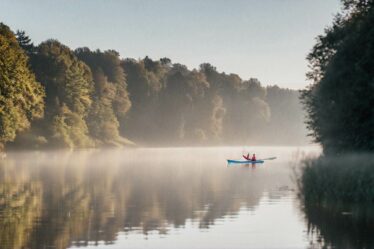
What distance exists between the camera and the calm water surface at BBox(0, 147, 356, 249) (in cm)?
2346

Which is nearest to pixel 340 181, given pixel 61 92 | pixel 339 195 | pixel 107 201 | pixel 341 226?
pixel 339 195

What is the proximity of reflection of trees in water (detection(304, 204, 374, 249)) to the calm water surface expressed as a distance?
0.32 meters

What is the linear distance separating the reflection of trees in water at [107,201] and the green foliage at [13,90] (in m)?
27.8

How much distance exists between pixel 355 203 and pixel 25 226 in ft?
45.3

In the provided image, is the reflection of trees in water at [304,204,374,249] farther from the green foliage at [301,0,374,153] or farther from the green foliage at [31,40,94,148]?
the green foliage at [31,40,94,148]

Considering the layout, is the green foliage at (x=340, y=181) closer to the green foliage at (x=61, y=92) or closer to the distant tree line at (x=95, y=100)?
the distant tree line at (x=95, y=100)

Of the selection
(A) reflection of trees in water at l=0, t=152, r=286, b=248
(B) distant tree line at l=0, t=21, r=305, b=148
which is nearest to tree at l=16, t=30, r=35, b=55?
(B) distant tree line at l=0, t=21, r=305, b=148

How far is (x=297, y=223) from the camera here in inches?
1082

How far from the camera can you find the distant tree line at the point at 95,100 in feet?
307

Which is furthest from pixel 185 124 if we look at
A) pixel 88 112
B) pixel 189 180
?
pixel 189 180

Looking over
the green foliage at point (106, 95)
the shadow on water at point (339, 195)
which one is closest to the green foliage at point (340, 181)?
the shadow on water at point (339, 195)

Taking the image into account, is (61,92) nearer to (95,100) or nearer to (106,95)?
(95,100)

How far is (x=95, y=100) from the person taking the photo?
13800cm

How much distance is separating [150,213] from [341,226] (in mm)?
8824
